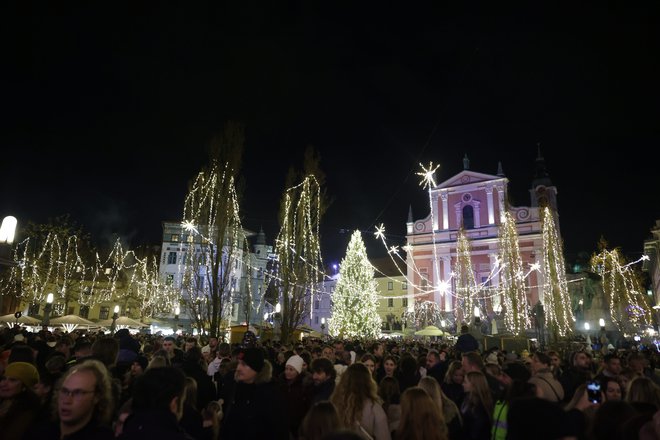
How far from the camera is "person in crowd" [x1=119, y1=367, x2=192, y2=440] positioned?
119 inches

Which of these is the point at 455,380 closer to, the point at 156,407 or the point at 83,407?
the point at 156,407

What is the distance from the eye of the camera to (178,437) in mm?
3031

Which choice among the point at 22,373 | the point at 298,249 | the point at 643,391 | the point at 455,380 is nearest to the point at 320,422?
the point at 22,373

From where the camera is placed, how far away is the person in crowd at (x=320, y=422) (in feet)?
11.9

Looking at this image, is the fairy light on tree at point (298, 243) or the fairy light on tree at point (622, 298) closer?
the fairy light on tree at point (298, 243)

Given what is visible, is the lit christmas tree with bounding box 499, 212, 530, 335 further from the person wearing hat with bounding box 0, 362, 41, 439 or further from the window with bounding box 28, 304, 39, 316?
the window with bounding box 28, 304, 39, 316

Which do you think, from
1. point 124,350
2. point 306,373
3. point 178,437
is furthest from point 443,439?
point 124,350

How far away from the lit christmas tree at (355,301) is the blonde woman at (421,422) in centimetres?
2821

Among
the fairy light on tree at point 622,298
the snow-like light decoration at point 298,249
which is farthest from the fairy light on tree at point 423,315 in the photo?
the snow-like light decoration at point 298,249

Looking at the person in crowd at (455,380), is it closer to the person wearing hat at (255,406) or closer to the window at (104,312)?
the person wearing hat at (255,406)

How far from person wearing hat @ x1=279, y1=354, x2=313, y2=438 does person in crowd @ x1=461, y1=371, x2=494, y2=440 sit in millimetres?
2143

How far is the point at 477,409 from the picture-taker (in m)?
Result: 5.26

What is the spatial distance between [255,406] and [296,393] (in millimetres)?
1911

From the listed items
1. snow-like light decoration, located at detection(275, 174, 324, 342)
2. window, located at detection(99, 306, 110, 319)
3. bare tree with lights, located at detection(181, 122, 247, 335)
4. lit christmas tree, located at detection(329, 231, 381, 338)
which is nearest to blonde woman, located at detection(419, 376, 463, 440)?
bare tree with lights, located at detection(181, 122, 247, 335)
